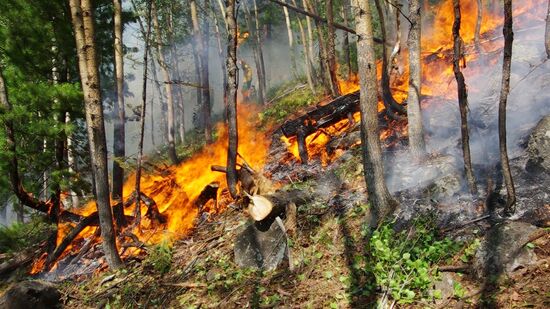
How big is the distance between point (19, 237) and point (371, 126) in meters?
11.8

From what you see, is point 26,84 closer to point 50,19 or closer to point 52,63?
point 52,63

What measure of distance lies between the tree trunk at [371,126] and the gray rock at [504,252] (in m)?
1.70

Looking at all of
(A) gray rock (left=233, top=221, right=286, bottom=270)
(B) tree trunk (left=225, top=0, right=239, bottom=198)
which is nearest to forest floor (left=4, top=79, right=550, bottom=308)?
(A) gray rock (left=233, top=221, right=286, bottom=270)

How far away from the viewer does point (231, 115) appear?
31.7 ft

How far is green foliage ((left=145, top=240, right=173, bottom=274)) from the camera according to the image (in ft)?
25.0

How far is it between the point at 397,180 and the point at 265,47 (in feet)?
106

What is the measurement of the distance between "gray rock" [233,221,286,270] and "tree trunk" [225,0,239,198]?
2.75m

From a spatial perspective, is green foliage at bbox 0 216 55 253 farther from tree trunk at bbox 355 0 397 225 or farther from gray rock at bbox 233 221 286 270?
tree trunk at bbox 355 0 397 225

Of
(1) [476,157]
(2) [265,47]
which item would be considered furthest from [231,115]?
(2) [265,47]

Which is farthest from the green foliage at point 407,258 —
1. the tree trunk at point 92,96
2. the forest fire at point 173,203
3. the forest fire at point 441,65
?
the tree trunk at point 92,96

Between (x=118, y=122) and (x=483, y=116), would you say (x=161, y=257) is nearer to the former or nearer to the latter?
(x=118, y=122)

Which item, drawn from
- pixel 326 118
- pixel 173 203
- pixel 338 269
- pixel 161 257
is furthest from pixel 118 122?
pixel 338 269

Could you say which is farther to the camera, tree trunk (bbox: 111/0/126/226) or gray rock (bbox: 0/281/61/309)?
tree trunk (bbox: 111/0/126/226)

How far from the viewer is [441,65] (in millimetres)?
12945
